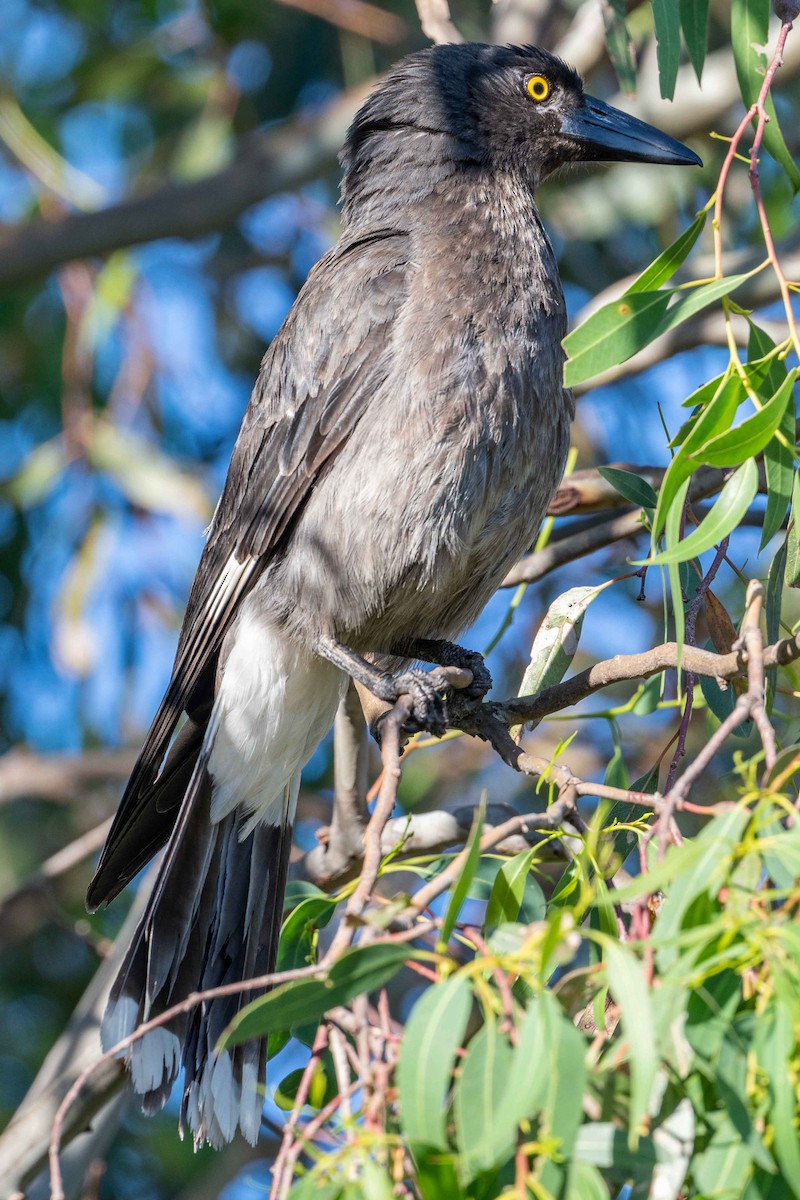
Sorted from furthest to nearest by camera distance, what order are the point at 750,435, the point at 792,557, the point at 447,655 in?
the point at 447,655 < the point at 792,557 < the point at 750,435

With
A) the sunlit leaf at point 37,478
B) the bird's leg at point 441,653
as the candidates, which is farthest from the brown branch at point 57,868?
the sunlit leaf at point 37,478

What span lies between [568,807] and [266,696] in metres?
1.30

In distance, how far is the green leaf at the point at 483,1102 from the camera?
1008 mm

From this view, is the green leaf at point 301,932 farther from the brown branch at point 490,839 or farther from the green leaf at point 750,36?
the green leaf at point 750,36

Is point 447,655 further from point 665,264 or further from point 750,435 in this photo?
point 750,435

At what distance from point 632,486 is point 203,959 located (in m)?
1.21

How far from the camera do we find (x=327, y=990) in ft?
3.91

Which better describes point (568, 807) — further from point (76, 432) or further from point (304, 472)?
point (76, 432)

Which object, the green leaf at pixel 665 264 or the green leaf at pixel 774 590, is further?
the green leaf at pixel 774 590

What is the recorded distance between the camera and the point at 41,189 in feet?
14.4

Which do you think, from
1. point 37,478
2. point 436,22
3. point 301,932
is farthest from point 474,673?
point 37,478

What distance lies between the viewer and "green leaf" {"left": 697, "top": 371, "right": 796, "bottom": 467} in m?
1.48

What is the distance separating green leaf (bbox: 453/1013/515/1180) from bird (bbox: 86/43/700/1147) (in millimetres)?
1126

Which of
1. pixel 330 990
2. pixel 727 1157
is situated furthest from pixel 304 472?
pixel 727 1157
